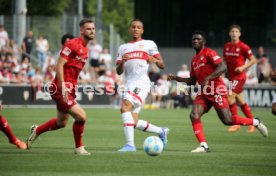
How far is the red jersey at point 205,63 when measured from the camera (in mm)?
15109

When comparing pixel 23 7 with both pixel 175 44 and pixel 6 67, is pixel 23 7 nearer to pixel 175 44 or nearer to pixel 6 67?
pixel 6 67

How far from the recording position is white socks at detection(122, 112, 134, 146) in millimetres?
14672

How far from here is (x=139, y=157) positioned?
13633 millimetres

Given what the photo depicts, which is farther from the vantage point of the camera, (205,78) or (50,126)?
(205,78)

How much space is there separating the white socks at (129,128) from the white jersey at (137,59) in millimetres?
692

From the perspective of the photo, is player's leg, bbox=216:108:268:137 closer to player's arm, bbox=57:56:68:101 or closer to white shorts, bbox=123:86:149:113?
white shorts, bbox=123:86:149:113

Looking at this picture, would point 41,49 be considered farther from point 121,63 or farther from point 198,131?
point 198,131

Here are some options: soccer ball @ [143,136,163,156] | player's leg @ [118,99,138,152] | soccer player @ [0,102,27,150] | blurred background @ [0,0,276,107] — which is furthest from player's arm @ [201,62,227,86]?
blurred background @ [0,0,276,107]

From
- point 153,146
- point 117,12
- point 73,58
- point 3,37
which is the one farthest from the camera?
point 117,12

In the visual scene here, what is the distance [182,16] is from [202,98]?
31.5 metres

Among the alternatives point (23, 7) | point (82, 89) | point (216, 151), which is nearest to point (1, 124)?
point (216, 151)

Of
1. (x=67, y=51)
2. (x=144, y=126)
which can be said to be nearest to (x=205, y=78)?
(x=144, y=126)

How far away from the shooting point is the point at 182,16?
4653cm

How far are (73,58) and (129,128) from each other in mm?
1795
